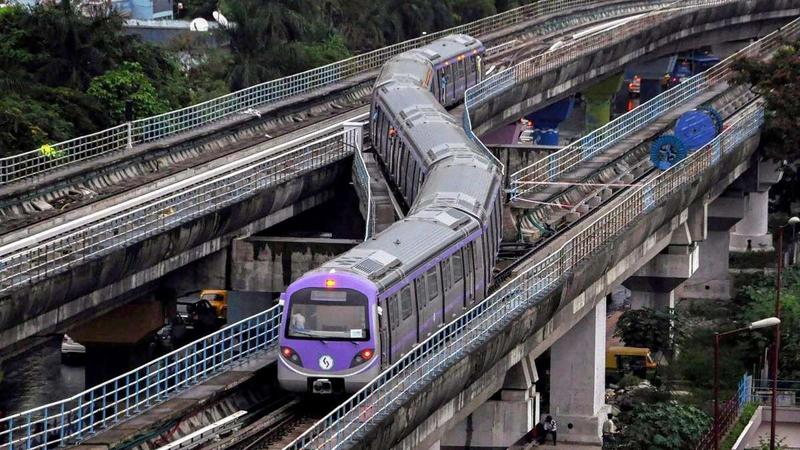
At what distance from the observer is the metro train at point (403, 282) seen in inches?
1575

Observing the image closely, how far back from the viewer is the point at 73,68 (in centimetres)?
7881

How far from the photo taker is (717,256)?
279 feet

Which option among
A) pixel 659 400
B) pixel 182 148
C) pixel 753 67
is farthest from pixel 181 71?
pixel 659 400

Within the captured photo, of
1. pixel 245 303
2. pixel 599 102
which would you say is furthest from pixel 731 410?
pixel 599 102

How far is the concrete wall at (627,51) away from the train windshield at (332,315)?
42765mm

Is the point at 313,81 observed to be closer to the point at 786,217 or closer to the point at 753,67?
the point at 753,67

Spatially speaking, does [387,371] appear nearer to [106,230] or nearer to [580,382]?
[106,230]

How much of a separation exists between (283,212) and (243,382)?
23.5m

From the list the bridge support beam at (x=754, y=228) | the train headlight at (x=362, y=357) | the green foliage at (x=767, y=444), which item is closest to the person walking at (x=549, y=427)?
the green foliage at (x=767, y=444)

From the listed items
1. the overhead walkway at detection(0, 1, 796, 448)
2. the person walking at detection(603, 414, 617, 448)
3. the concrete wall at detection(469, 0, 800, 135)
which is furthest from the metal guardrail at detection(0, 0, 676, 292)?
the concrete wall at detection(469, 0, 800, 135)

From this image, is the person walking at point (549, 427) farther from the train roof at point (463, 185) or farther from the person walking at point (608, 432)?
the train roof at point (463, 185)

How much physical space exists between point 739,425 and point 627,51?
49.8 meters

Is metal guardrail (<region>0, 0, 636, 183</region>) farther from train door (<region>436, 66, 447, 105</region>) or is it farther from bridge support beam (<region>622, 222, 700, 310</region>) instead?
bridge support beam (<region>622, 222, 700, 310</region>)

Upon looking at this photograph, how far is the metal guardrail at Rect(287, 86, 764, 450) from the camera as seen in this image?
36875 millimetres
